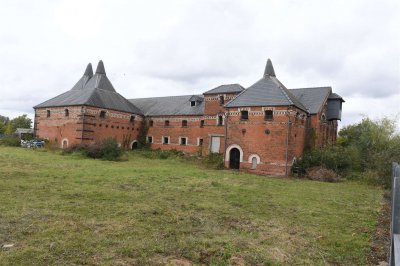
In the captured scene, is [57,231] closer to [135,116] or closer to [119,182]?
[119,182]

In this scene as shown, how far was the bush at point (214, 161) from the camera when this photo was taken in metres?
25.8

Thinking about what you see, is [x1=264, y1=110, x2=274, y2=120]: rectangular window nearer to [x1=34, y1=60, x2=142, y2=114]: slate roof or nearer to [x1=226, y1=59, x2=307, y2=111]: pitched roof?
[x1=226, y1=59, x2=307, y2=111]: pitched roof

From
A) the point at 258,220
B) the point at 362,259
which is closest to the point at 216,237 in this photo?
the point at 258,220

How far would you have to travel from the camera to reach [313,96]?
1177 inches

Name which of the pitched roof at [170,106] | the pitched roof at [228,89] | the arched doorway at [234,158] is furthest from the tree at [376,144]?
the pitched roof at [170,106]

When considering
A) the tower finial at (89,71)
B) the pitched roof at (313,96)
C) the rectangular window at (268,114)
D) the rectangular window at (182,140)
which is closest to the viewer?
the rectangular window at (268,114)

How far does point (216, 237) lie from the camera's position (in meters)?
7.66

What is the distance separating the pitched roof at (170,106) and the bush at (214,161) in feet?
27.1

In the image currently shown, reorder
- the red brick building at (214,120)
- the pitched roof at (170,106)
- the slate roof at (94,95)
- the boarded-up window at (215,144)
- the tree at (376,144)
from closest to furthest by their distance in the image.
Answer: the tree at (376,144), the red brick building at (214,120), the boarded-up window at (215,144), the slate roof at (94,95), the pitched roof at (170,106)

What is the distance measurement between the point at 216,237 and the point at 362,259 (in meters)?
3.15

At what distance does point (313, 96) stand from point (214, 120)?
9.99 metres

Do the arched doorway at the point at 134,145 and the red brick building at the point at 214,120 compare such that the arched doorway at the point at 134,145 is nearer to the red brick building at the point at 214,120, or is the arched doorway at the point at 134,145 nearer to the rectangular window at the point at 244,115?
the red brick building at the point at 214,120

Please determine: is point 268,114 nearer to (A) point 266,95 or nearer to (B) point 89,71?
(A) point 266,95

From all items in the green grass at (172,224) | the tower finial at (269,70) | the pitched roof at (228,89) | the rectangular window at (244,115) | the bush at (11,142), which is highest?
the tower finial at (269,70)
